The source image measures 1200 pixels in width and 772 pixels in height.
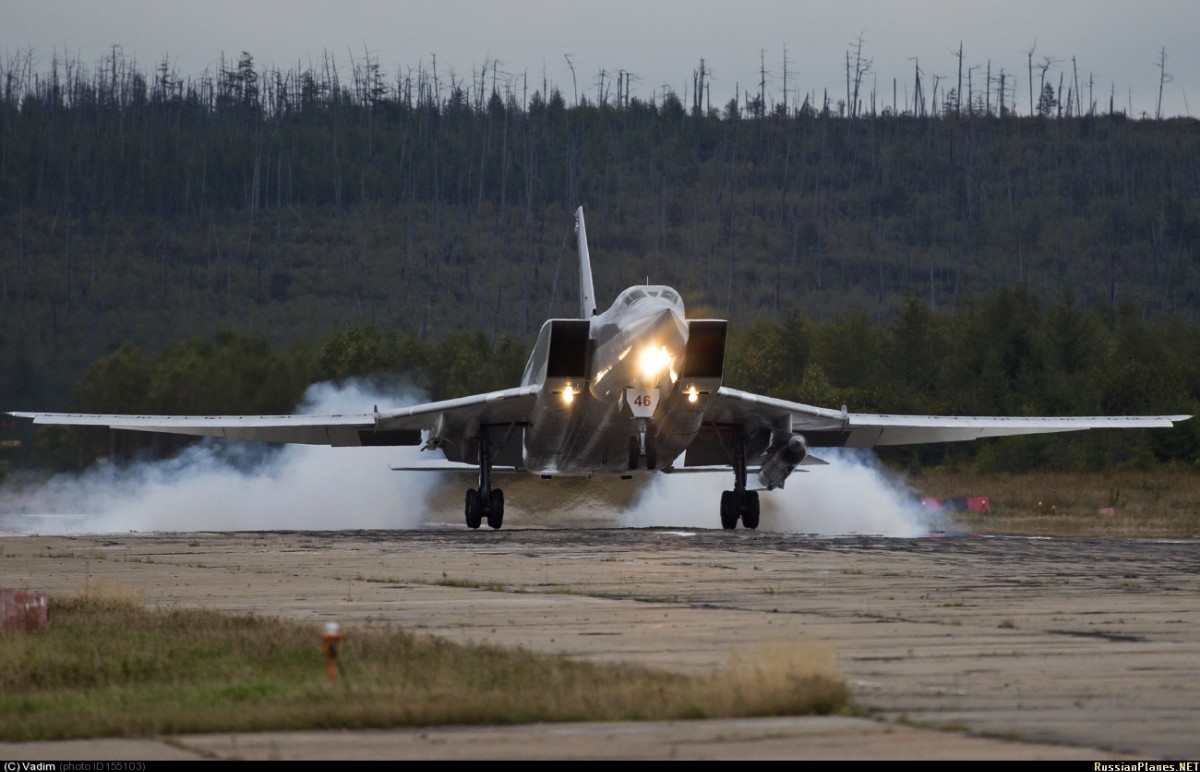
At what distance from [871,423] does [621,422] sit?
20.7 feet

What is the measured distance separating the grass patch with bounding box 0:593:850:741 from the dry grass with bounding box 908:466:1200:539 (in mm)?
23407

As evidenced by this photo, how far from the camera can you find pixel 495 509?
3059cm

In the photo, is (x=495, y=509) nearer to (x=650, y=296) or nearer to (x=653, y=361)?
(x=653, y=361)

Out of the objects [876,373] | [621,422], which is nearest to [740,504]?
[621,422]

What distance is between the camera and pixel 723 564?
19.1m

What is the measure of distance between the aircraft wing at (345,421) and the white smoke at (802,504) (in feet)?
19.1

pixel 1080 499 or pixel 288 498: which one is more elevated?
pixel 288 498

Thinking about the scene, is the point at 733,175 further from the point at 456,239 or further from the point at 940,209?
the point at 456,239

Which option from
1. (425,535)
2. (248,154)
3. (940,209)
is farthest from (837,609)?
(940,209)

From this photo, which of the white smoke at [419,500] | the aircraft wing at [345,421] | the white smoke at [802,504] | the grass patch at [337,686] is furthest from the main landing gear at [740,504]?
the grass patch at [337,686]

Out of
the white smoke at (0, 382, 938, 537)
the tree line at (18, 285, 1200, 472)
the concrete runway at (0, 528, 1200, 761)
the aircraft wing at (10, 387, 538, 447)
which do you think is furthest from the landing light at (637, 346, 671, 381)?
the tree line at (18, 285, 1200, 472)

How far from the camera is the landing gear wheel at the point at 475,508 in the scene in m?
30.5

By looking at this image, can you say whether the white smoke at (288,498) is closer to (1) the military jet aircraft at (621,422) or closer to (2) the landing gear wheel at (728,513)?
(1) the military jet aircraft at (621,422)

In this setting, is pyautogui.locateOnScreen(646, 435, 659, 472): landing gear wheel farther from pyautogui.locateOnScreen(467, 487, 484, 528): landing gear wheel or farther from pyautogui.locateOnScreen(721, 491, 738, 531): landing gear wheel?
pyautogui.locateOnScreen(467, 487, 484, 528): landing gear wheel
